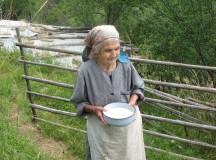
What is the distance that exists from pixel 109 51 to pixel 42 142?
2.59 metres

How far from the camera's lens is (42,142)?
5.26 m

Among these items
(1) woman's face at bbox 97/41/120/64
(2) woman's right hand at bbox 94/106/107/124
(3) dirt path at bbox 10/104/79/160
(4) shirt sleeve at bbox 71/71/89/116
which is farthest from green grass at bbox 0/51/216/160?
(1) woman's face at bbox 97/41/120/64

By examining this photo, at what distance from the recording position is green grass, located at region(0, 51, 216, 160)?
4773mm

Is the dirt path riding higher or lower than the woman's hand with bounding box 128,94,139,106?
lower

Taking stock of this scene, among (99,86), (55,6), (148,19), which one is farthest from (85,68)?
(55,6)

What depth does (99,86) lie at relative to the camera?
3.11 meters

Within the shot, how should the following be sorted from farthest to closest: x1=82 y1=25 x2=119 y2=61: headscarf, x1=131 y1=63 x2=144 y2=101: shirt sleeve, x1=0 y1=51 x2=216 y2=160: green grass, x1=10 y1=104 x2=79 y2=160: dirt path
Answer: x1=10 y1=104 x2=79 y2=160: dirt path
x1=0 y1=51 x2=216 y2=160: green grass
x1=131 y1=63 x2=144 y2=101: shirt sleeve
x1=82 y1=25 x2=119 y2=61: headscarf

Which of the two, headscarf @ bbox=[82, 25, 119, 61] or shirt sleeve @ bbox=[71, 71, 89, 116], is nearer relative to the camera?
headscarf @ bbox=[82, 25, 119, 61]

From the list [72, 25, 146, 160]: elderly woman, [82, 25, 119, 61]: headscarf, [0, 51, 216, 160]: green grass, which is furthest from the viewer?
[0, 51, 216, 160]: green grass

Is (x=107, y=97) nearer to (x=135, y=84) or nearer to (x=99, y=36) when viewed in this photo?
(x=135, y=84)

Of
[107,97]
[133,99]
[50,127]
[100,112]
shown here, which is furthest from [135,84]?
[50,127]

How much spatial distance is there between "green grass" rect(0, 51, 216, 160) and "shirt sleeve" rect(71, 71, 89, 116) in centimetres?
161

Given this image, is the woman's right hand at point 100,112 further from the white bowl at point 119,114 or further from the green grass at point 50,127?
the green grass at point 50,127

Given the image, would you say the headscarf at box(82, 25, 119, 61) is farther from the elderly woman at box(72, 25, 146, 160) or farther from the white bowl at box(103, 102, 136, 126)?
the white bowl at box(103, 102, 136, 126)
